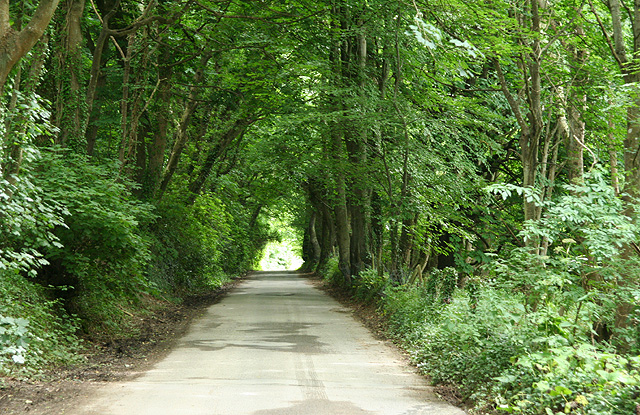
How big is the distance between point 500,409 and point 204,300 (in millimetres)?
15237

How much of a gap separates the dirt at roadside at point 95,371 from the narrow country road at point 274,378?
29cm

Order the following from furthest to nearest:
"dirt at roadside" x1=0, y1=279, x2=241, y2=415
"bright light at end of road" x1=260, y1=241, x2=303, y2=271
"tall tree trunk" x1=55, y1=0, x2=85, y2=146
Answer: "bright light at end of road" x1=260, y1=241, x2=303, y2=271, "tall tree trunk" x1=55, y1=0, x2=85, y2=146, "dirt at roadside" x1=0, y1=279, x2=241, y2=415

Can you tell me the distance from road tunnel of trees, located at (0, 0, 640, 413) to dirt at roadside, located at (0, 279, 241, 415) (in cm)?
67

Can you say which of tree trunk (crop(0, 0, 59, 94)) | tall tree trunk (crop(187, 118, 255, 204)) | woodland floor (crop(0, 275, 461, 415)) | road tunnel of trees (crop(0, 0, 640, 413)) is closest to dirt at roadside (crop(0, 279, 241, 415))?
woodland floor (crop(0, 275, 461, 415))

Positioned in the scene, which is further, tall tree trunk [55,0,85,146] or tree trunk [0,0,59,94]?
tall tree trunk [55,0,85,146]

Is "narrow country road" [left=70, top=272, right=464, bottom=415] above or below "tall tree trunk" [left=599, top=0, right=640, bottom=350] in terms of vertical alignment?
below

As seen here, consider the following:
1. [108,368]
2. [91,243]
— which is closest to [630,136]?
[108,368]

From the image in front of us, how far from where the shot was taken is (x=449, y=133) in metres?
14.9

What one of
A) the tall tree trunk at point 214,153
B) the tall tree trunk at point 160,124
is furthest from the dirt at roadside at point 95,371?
the tall tree trunk at point 214,153

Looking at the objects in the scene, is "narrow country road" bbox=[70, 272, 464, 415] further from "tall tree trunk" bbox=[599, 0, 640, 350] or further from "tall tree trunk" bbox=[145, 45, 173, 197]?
"tall tree trunk" bbox=[145, 45, 173, 197]

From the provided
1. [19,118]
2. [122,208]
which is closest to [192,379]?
[122,208]

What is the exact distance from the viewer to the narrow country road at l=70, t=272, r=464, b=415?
6.46 m

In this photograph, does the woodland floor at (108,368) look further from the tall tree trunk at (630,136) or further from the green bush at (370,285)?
the tall tree trunk at (630,136)

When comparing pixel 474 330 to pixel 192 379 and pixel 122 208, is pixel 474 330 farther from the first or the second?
pixel 122 208
